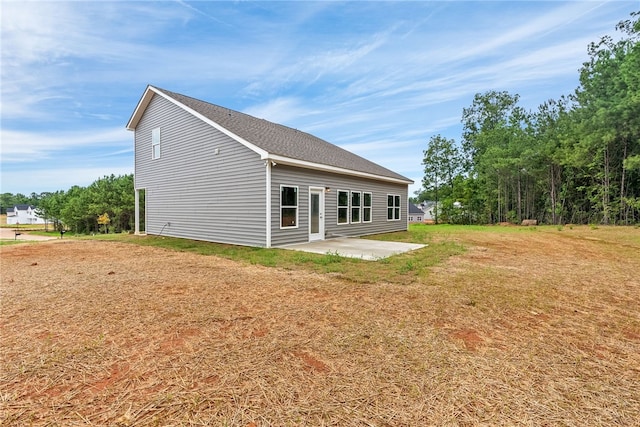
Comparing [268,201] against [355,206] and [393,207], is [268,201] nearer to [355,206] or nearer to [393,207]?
[355,206]

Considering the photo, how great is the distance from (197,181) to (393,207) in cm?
951

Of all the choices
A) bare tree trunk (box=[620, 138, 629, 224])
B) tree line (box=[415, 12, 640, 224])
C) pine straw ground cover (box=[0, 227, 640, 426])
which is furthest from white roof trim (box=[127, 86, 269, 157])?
bare tree trunk (box=[620, 138, 629, 224])

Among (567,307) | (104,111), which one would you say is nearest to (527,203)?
(567,307)

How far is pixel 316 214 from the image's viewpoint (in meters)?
10.6

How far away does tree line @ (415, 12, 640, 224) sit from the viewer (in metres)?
16.9

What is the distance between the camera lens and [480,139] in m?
27.0

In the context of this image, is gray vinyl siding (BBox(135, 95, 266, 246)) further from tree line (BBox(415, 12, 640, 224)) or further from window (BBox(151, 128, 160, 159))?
tree line (BBox(415, 12, 640, 224))

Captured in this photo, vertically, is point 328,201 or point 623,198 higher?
point 623,198

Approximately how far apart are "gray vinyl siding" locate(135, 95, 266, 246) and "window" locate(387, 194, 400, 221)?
8.05 m

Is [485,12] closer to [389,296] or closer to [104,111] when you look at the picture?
[389,296]

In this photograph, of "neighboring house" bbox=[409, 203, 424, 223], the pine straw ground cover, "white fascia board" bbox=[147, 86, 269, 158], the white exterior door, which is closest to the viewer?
the pine straw ground cover

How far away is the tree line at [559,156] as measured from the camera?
665 inches

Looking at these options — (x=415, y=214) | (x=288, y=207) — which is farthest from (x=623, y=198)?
(x=415, y=214)

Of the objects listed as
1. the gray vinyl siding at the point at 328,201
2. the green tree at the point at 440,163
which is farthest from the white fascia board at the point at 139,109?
the green tree at the point at 440,163
